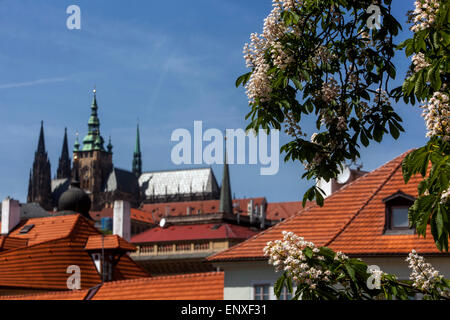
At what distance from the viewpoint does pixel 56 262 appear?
1901 inches

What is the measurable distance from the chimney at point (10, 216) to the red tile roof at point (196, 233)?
45130 millimetres

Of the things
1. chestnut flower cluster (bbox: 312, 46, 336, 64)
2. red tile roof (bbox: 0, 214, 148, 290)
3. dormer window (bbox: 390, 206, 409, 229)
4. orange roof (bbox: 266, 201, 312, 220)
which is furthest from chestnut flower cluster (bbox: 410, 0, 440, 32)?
orange roof (bbox: 266, 201, 312, 220)

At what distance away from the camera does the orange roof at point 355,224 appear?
2812cm

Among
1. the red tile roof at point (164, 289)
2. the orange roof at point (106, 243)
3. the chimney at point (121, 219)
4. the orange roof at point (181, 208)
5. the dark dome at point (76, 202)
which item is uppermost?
the orange roof at point (181, 208)

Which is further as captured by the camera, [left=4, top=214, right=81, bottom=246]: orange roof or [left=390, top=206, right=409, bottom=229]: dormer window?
[left=4, top=214, right=81, bottom=246]: orange roof

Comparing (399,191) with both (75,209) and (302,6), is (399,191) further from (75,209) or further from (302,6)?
(75,209)

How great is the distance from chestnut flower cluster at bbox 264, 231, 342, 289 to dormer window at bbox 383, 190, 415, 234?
21313 millimetres

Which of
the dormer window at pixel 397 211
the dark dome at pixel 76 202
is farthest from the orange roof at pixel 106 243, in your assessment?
the dark dome at pixel 76 202

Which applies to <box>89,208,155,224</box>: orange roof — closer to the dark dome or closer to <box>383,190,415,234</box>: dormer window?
the dark dome

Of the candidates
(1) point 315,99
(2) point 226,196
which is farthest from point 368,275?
(2) point 226,196

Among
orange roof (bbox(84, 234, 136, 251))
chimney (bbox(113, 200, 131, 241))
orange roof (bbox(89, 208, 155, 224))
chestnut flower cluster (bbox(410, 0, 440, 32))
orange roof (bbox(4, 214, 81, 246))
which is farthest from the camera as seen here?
orange roof (bbox(89, 208, 155, 224))

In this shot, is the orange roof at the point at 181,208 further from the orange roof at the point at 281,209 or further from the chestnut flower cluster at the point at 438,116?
the chestnut flower cluster at the point at 438,116

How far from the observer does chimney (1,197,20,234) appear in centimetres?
6300
